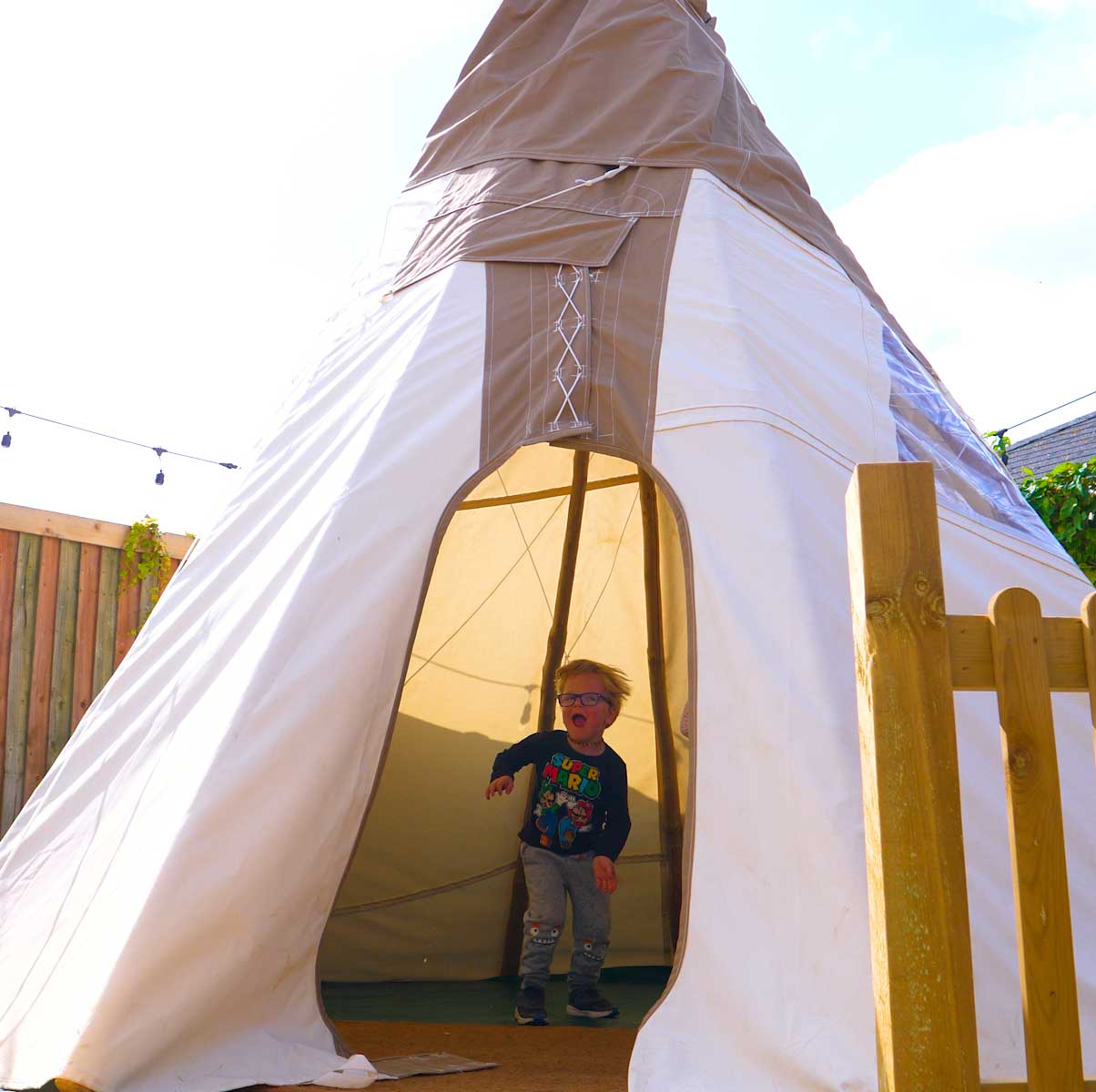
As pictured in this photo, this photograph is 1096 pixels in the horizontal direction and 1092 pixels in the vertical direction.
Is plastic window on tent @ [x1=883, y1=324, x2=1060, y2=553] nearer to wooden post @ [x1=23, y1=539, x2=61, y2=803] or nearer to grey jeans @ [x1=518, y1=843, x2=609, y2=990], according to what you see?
grey jeans @ [x1=518, y1=843, x2=609, y2=990]

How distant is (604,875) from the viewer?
376 cm

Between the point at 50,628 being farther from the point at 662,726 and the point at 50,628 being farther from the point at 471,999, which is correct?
the point at 662,726

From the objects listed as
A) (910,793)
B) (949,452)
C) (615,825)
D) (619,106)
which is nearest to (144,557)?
(615,825)

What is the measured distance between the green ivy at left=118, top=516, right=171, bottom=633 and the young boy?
1.95 meters

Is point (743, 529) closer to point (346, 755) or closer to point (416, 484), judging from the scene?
point (416, 484)

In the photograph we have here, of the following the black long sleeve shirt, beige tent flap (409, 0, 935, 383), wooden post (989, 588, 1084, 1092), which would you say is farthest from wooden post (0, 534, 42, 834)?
wooden post (989, 588, 1084, 1092)

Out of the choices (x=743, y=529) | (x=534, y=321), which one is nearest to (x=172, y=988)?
(x=743, y=529)

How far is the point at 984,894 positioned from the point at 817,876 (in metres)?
0.36

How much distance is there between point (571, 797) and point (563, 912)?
0.40 meters

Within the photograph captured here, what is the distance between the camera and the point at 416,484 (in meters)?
2.89

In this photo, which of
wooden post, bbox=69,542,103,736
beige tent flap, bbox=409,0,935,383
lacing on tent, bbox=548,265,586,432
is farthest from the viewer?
wooden post, bbox=69,542,103,736

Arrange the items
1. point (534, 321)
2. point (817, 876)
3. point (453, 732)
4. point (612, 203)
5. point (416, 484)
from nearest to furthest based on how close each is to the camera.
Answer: point (817, 876) < point (416, 484) < point (534, 321) < point (612, 203) < point (453, 732)

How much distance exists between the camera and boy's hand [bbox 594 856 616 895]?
374cm

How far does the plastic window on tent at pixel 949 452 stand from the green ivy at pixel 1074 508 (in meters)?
1.47
